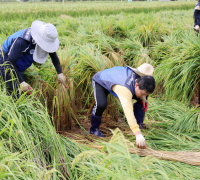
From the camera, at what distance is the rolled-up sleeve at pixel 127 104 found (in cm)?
172

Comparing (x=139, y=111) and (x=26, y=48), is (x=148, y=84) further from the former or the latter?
(x=26, y=48)

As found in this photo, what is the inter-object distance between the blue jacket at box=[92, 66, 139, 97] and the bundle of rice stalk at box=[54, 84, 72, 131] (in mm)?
422

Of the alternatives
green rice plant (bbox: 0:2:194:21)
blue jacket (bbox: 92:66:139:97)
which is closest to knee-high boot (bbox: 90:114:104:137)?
blue jacket (bbox: 92:66:139:97)

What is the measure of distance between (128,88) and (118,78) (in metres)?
0.17

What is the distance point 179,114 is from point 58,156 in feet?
5.62

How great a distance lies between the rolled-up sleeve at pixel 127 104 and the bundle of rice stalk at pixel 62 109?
685 mm

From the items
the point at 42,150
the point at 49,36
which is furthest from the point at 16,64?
the point at 42,150

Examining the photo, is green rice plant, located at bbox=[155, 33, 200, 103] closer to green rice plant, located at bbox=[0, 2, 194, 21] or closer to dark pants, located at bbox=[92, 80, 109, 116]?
dark pants, located at bbox=[92, 80, 109, 116]

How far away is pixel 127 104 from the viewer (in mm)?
1762

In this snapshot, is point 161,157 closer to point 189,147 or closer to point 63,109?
point 189,147

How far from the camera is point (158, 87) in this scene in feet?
11.6

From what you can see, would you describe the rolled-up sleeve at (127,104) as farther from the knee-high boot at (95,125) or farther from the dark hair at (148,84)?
the knee-high boot at (95,125)

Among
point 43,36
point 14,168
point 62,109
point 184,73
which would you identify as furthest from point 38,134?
point 184,73

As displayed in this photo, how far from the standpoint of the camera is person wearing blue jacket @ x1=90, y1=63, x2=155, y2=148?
1744 mm
